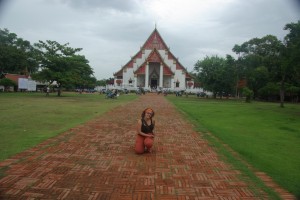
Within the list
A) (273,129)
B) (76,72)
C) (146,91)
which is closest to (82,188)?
(273,129)

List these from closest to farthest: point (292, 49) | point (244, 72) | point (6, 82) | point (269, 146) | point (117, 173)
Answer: point (117, 173) → point (269, 146) → point (292, 49) → point (244, 72) → point (6, 82)

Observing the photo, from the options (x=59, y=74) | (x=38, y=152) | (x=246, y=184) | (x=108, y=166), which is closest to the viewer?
(x=246, y=184)

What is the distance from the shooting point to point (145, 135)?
7.23m

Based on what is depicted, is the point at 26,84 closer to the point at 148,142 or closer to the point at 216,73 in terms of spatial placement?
the point at 216,73

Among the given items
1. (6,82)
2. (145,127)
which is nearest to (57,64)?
(6,82)

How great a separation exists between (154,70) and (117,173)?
4840cm


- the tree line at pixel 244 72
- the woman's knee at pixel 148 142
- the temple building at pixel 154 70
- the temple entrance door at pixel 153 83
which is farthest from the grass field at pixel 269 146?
the temple entrance door at pixel 153 83

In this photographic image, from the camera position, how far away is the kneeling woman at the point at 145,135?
716 centimetres

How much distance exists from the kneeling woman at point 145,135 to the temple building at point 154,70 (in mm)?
44653

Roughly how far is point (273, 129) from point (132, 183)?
8.31 m

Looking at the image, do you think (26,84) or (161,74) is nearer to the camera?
(161,74)

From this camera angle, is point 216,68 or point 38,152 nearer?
point 38,152

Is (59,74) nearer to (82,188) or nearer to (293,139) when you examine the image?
(293,139)

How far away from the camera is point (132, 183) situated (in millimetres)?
5078
